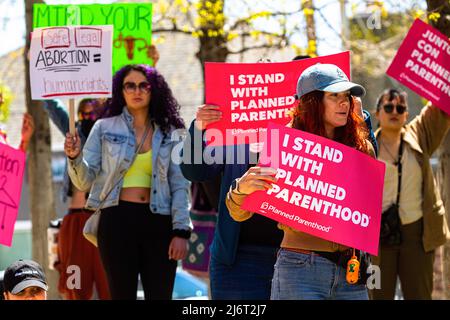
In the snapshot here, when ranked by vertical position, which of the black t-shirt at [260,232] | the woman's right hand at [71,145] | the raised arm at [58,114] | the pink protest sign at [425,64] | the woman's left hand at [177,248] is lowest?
the woman's left hand at [177,248]

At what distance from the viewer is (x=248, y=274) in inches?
246

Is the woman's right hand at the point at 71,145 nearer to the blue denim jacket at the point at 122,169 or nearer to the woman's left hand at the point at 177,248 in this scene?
the blue denim jacket at the point at 122,169

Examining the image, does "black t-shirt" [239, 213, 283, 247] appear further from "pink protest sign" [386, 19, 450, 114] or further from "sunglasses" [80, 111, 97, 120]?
"sunglasses" [80, 111, 97, 120]

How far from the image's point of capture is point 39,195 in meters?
10.9

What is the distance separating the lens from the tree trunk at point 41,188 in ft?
35.3

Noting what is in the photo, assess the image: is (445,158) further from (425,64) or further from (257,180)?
(257,180)

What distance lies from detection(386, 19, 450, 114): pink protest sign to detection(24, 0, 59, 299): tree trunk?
14.0 ft

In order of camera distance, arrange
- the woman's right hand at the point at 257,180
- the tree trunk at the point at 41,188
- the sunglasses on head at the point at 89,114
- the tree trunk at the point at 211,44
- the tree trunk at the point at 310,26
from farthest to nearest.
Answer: the tree trunk at the point at 211,44
the tree trunk at the point at 41,188
the tree trunk at the point at 310,26
the sunglasses on head at the point at 89,114
the woman's right hand at the point at 257,180

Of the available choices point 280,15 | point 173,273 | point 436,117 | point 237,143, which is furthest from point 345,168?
point 280,15

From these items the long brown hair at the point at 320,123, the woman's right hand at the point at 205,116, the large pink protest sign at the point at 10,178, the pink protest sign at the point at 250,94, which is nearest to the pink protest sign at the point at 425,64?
the pink protest sign at the point at 250,94

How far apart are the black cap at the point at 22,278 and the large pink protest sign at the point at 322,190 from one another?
1244 mm

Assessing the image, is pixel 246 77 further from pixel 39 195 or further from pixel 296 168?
pixel 39 195

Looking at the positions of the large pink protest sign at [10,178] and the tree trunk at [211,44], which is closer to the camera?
the large pink protest sign at [10,178]

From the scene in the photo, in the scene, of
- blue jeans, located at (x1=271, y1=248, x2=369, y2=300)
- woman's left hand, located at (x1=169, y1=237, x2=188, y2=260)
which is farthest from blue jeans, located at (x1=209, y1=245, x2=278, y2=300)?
blue jeans, located at (x1=271, y1=248, x2=369, y2=300)
